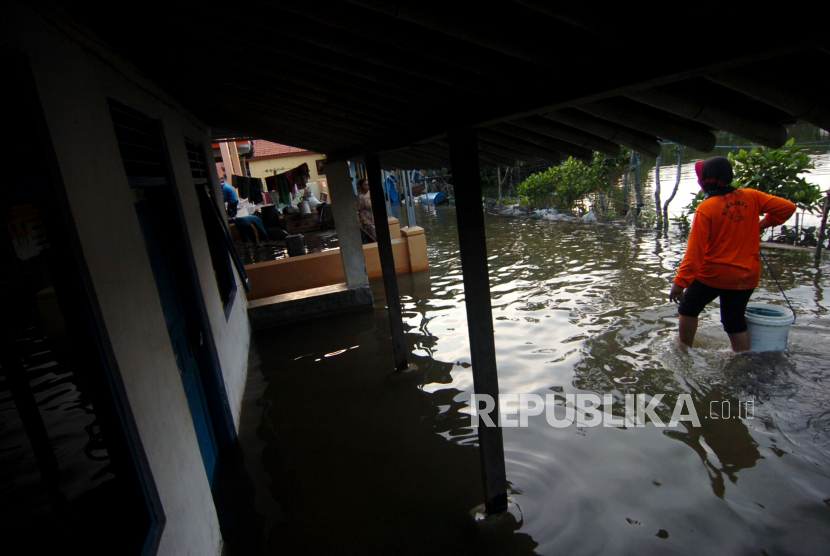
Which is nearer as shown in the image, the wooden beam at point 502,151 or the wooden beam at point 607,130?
the wooden beam at point 607,130

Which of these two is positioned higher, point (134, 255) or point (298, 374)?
point (134, 255)

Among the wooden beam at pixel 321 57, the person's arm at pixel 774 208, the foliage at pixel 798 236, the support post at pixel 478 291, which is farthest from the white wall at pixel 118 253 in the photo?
the foliage at pixel 798 236

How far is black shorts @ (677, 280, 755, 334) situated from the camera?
4.32 m

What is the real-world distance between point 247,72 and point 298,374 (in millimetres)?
3613

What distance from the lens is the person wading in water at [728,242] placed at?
13.7 ft

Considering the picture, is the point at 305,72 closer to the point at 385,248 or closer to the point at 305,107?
the point at 305,107

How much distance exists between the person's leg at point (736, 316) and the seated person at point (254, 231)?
38.8ft

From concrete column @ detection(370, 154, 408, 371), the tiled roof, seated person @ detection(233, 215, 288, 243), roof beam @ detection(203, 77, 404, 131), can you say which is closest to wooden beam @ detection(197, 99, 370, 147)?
roof beam @ detection(203, 77, 404, 131)

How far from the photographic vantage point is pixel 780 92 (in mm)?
1694

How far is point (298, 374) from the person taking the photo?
A: 5.62 meters

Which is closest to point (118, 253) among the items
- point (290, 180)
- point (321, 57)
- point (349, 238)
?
point (321, 57)

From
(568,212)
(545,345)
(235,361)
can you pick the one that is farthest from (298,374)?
(568,212)

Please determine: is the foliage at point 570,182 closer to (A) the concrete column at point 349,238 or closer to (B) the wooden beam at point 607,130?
(A) the concrete column at point 349,238

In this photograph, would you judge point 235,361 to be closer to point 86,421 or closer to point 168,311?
point 168,311
